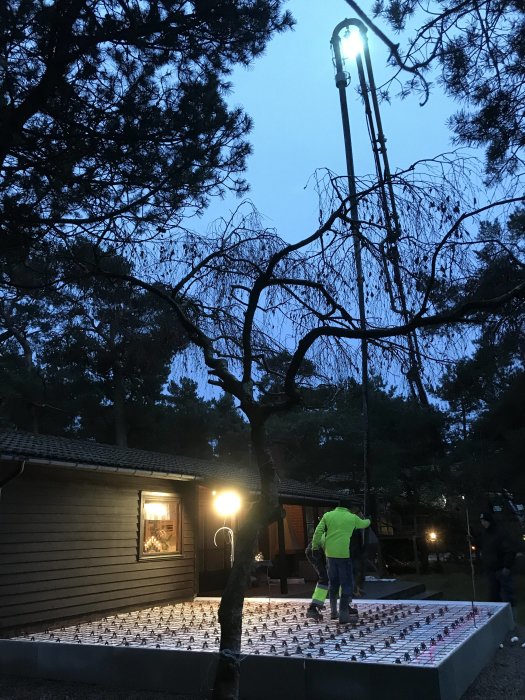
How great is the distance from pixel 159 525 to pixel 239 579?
733 centimetres

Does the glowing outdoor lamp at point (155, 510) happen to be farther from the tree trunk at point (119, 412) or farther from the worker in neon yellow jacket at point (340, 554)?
Answer: the tree trunk at point (119, 412)

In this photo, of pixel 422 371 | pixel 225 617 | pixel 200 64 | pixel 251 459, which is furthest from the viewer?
pixel 251 459

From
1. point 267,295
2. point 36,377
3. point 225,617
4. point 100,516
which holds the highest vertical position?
point 36,377

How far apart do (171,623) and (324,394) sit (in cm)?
454

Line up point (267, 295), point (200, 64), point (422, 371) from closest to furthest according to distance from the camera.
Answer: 1. point (422, 371)
2. point (267, 295)
3. point (200, 64)

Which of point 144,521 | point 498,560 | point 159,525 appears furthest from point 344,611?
point 159,525

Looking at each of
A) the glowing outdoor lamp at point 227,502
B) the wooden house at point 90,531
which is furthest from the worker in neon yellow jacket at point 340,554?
the glowing outdoor lamp at point 227,502

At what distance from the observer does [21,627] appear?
25.4 feet

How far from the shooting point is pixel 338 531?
7.33 metres

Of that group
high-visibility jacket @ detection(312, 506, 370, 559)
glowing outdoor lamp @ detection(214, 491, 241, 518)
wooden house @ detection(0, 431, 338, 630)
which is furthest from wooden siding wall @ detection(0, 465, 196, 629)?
high-visibility jacket @ detection(312, 506, 370, 559)

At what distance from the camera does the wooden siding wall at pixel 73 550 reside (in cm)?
792

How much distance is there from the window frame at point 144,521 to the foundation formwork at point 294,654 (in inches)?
90.5

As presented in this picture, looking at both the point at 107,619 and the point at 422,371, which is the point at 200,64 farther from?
the point at 107,619

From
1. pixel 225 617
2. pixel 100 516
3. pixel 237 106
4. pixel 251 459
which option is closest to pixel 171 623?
pixel 100 516
